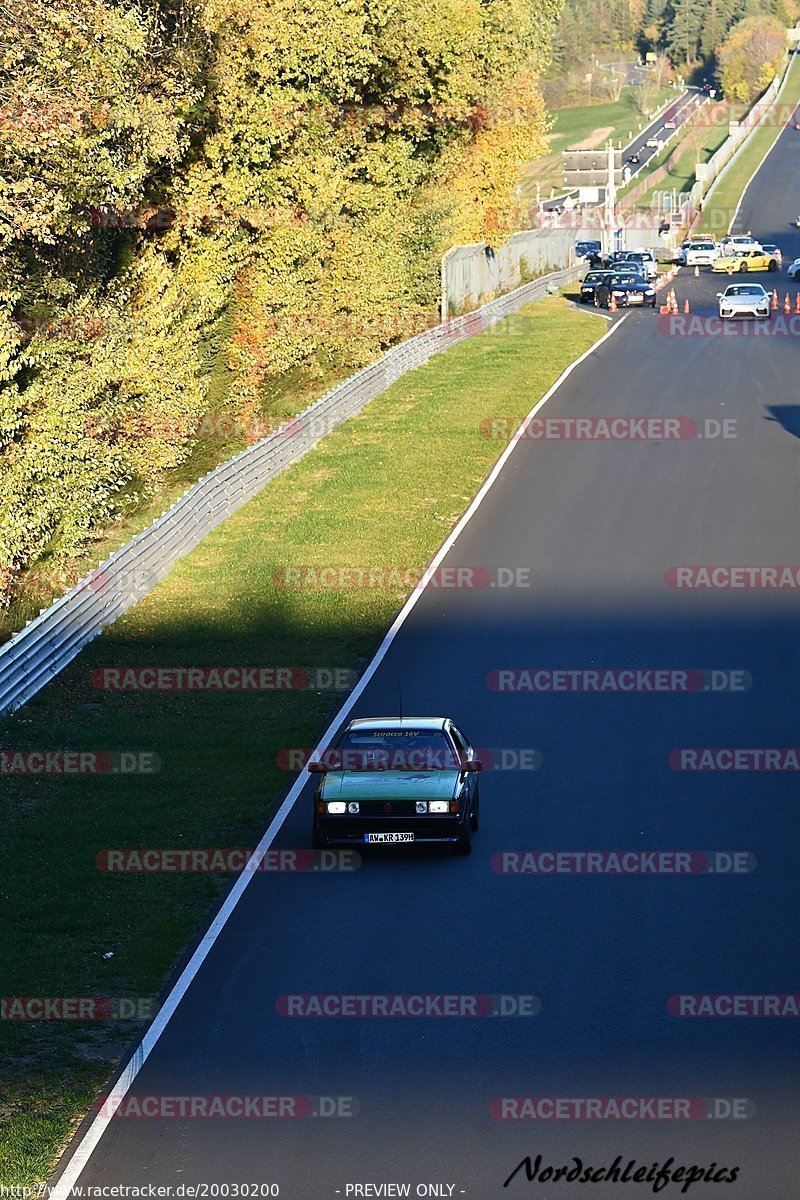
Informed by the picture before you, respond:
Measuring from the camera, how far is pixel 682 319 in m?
60.7

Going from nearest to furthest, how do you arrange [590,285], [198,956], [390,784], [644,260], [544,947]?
[544,947] → [198,956] → [390,784] → [590,285] → [644,260]

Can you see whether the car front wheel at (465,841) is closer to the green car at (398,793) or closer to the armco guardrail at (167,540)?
the green car at (398,793)

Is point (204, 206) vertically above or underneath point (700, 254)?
above

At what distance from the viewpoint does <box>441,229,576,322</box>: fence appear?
5922 centimetres

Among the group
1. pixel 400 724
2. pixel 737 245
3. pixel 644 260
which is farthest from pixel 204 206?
pixel 737 245

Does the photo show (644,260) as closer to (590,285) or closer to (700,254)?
(700,254)

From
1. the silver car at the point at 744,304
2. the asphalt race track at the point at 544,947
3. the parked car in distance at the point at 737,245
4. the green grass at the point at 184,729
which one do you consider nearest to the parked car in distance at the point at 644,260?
the parked car in distance at the point at 737,245

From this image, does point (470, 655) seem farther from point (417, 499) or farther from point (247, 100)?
point (247, 100)

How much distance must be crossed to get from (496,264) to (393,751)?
51.2 metres

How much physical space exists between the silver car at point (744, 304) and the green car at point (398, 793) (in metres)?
43.7

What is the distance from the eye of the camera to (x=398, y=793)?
16.7 m

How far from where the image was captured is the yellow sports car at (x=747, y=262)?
81.9 meters

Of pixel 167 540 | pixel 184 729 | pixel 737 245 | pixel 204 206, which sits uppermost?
pixel 204 206

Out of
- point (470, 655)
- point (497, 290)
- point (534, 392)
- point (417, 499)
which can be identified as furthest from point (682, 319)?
point (470, 655)
